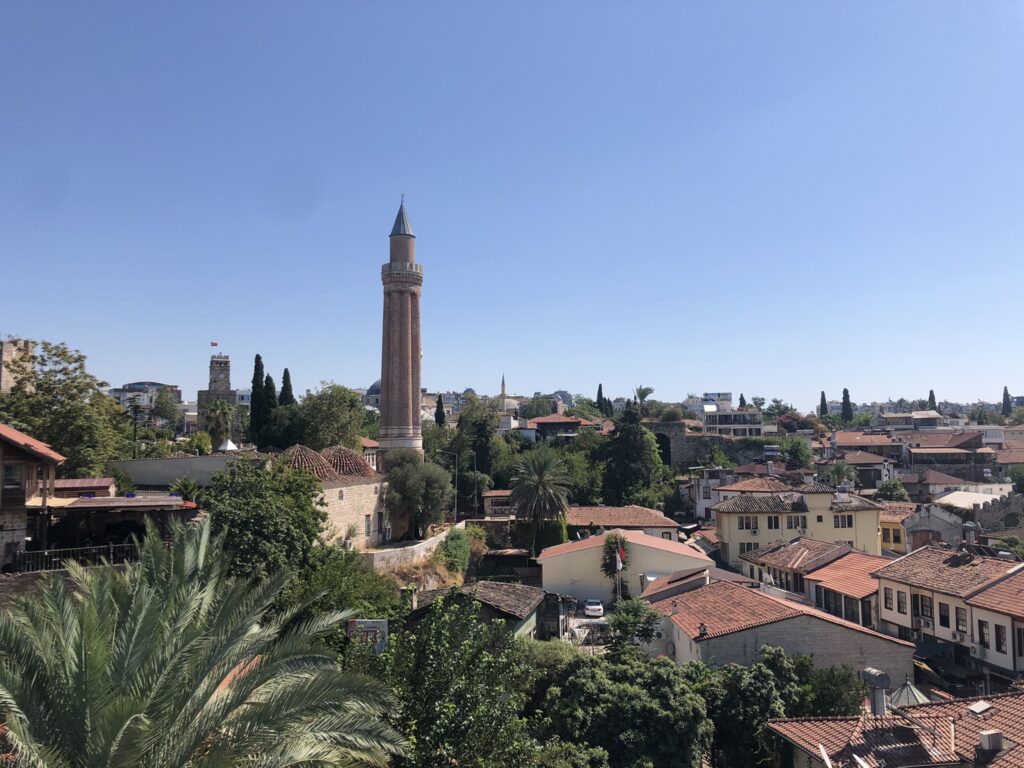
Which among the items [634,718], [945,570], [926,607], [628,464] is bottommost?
[926,607]

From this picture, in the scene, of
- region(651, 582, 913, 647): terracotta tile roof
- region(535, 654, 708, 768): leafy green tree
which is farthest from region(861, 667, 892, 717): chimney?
region(651, 582, 913, 647): terracotta tile roof

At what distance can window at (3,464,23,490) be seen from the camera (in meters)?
17.9

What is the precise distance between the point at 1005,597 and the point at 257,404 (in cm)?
5455

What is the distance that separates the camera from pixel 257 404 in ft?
205

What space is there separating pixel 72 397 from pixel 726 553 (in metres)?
34.9

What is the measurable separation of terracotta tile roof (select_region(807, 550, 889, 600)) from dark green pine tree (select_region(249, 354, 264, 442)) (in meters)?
46.2

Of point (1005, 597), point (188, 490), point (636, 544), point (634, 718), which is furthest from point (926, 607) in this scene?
point (188, 490)

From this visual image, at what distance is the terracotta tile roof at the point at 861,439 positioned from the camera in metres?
81.8

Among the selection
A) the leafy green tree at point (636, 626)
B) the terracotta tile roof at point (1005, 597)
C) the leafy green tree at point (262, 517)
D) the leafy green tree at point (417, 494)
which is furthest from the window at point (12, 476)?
the terracotta tile roof at point (1005, 597)

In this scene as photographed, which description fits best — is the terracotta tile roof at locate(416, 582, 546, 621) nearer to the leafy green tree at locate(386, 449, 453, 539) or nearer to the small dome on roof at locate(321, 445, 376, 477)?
the small dome on roof at locate(321, 445, 376, 477)

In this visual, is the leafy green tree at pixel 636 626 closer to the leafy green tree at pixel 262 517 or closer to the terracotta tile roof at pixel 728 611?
the terracotta tile roof at pixel 728 611

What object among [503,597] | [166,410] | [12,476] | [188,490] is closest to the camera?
[12,476]

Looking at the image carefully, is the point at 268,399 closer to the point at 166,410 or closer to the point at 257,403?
the point at 257,403

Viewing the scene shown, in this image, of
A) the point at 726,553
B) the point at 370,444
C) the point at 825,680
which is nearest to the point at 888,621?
the point at 825,680
